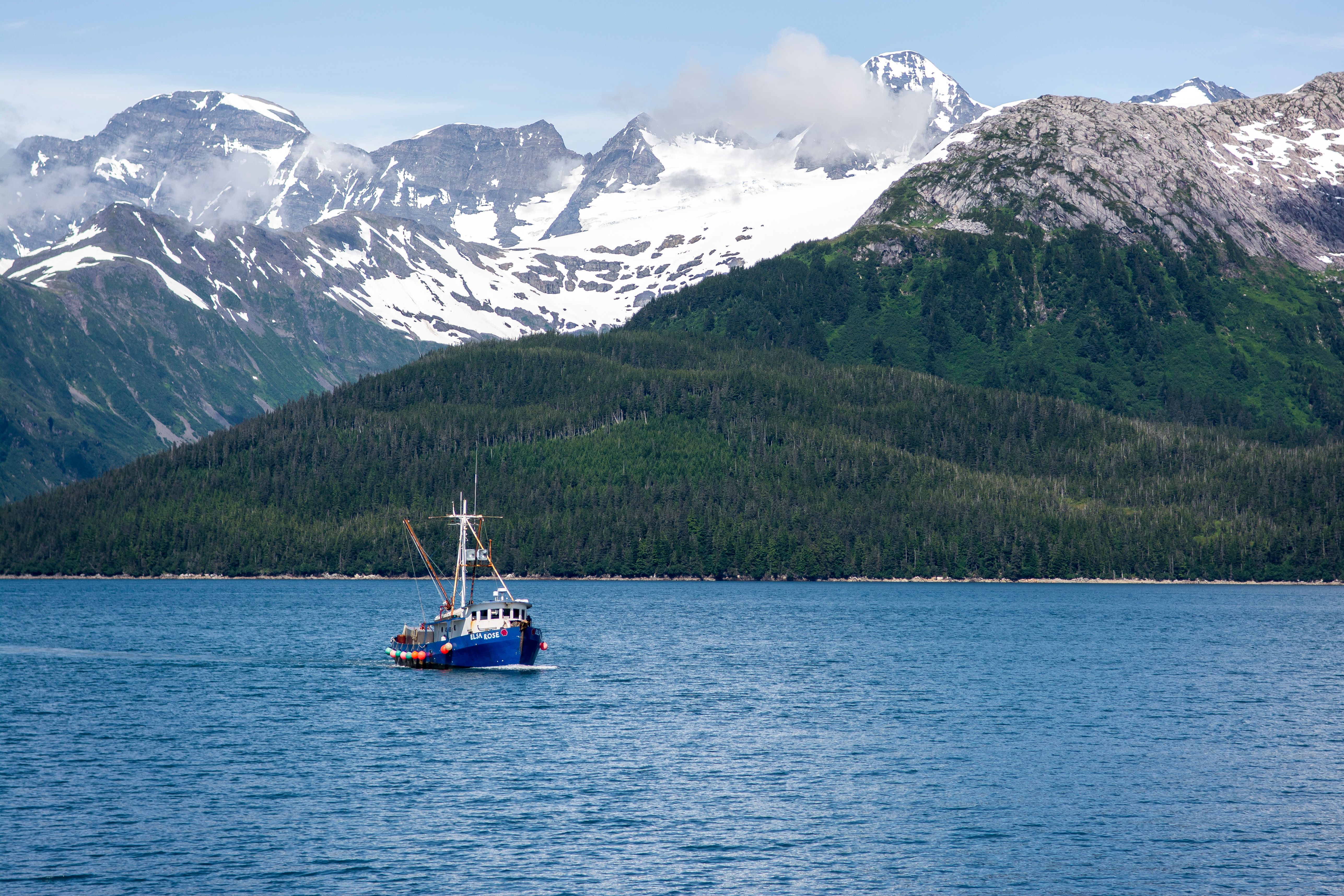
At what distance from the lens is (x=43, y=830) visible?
69.9 meters

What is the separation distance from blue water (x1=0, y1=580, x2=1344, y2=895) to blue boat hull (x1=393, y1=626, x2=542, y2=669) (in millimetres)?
1697

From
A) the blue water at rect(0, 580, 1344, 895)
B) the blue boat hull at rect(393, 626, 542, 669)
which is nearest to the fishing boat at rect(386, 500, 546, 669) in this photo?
the blue boat hull at rect(393, 626, 542, 669)

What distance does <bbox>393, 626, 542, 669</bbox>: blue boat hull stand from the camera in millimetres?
132000

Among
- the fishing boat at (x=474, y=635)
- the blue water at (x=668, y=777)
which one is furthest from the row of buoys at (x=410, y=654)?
the blue water at (x=668, y=777)

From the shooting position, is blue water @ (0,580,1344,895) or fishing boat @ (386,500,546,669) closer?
blue water @ (0,580,1344,895)

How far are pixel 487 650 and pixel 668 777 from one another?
170 ft

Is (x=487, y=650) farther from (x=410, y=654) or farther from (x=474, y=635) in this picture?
(x=410, y=654)

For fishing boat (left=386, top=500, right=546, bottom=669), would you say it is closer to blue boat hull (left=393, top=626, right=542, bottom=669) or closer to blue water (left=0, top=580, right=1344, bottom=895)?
blue boat hull (left=393, top=626, right=542, bottom=669)

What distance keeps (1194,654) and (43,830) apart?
447 ft

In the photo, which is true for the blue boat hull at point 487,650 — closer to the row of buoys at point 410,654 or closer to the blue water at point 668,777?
the row of buoys at point 410,654

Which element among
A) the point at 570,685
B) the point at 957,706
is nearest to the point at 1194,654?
the point at 957,706

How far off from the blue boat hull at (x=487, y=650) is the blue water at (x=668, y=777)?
5.57 feet

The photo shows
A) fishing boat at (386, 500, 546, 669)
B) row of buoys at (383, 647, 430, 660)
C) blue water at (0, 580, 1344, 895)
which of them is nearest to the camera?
blue water at (0, 580, 1344, 895)

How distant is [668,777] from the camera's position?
8606cm
